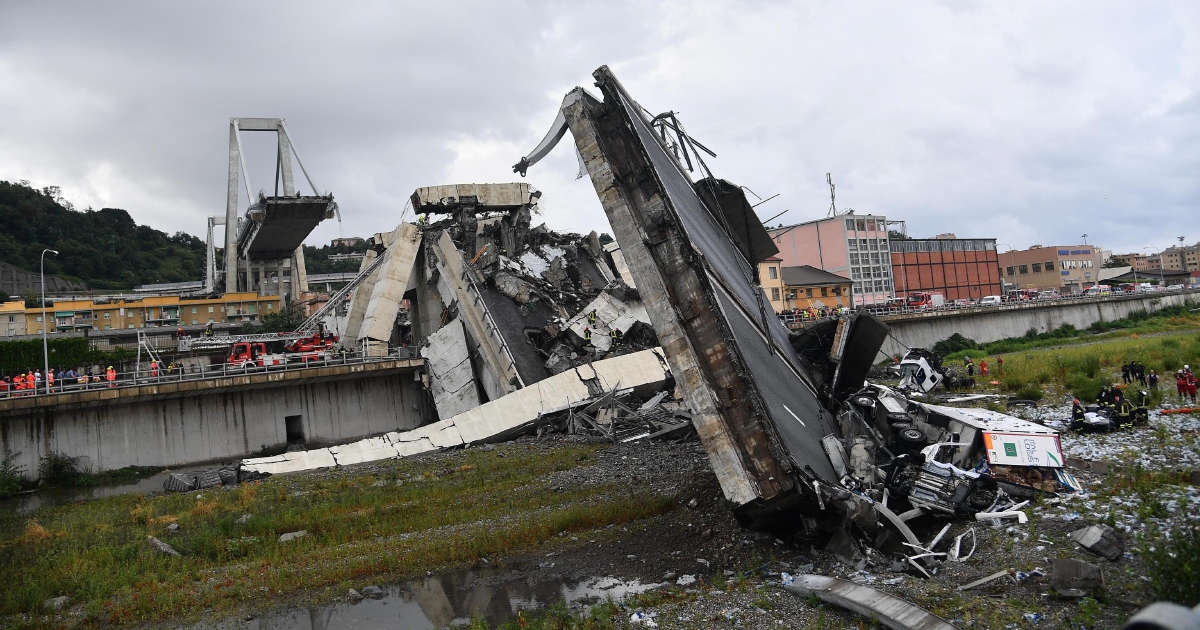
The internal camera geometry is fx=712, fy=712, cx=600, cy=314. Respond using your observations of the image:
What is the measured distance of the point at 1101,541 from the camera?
24.0 ft

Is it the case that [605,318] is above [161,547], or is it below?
above

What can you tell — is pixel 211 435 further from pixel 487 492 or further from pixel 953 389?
pixel 953 389

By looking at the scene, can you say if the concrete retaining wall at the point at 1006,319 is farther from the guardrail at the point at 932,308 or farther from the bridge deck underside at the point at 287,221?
the bridge deck underside at the point at 287,221

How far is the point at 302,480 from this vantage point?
18516mm

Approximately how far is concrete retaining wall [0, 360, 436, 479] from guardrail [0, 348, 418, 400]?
1.60 ft

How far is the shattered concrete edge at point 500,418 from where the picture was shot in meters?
21.2

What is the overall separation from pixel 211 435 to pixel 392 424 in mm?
6714

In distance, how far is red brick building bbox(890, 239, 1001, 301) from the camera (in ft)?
219

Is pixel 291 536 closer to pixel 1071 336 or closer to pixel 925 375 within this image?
pixel 925 375

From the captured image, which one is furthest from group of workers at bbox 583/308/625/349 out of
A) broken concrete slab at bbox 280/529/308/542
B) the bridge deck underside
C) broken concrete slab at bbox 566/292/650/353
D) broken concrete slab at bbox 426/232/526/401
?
the bridge deck underside

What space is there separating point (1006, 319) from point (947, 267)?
19.2 metres

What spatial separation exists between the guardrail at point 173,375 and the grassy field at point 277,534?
20.1 ft

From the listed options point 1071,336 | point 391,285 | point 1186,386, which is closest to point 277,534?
point 391,285

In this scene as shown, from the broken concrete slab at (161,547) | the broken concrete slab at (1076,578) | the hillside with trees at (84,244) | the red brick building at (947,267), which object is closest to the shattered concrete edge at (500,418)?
the broken concrete slab at (161,547)
